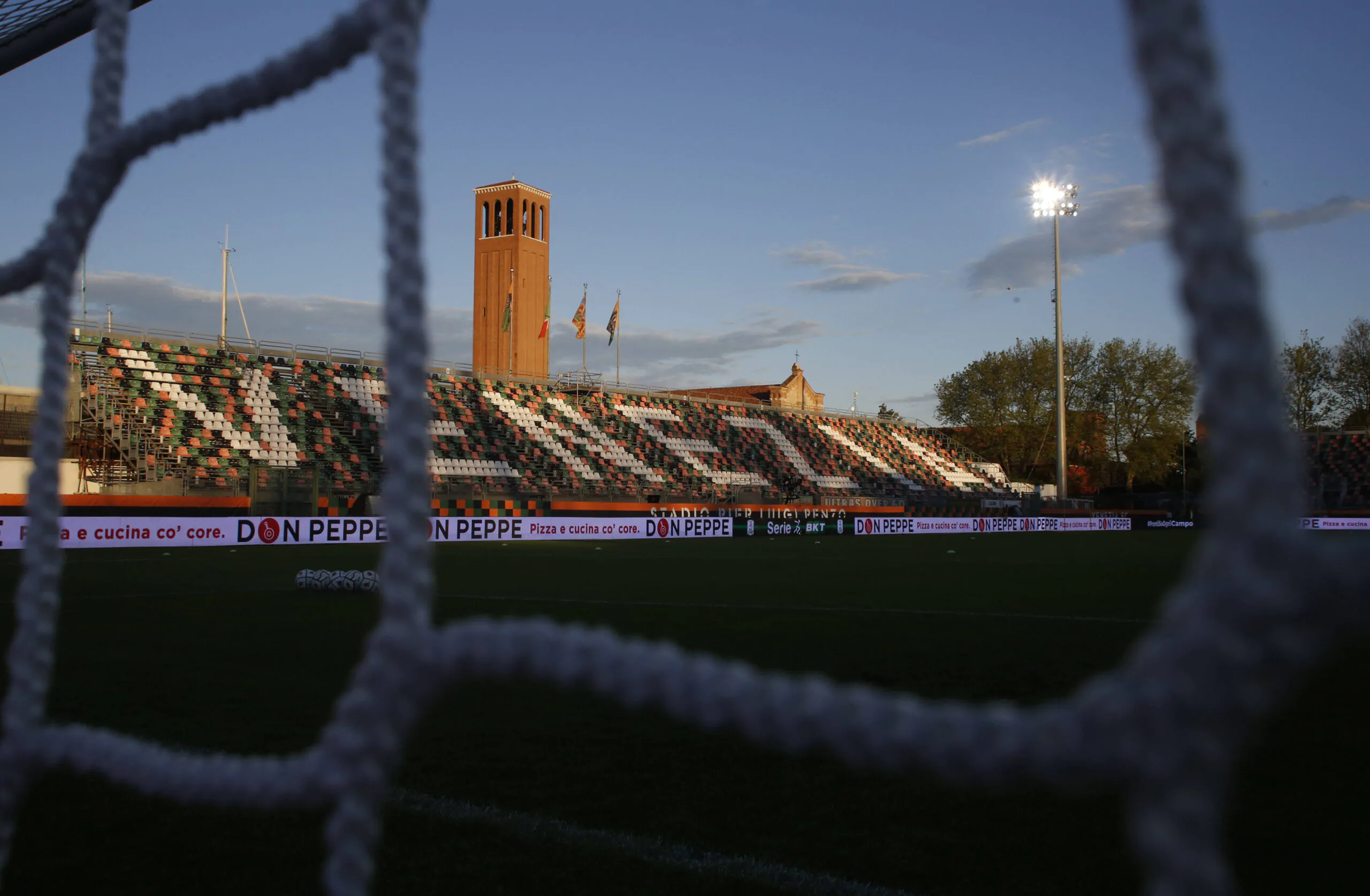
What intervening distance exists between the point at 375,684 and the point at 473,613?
8252 mm

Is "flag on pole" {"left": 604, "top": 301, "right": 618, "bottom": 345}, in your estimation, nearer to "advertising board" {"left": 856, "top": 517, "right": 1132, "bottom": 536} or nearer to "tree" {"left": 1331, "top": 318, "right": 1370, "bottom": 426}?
"advertising board" {"left": 856, "top": 517, "right": 1132, "bottom": 536}

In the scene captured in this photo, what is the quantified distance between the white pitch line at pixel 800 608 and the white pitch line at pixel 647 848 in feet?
20.2

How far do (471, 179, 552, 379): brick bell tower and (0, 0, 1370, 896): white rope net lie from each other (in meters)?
66.2

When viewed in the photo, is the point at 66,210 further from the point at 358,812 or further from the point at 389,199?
the point at 358,812

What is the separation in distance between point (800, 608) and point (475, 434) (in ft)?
80.7

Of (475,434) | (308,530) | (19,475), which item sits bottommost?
(308,530)

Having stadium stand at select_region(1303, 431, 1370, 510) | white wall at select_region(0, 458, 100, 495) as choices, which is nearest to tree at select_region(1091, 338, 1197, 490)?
stadium stand at select_region(1303, 431, 1370, 510)

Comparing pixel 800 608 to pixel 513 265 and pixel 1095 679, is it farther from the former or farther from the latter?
pixel 513 265

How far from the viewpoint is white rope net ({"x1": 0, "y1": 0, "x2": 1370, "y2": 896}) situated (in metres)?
0.71

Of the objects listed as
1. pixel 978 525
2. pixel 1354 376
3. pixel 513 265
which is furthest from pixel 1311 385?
pixel 513 265

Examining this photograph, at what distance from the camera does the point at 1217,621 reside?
0.72 meters

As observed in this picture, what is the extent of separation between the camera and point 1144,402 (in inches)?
2288

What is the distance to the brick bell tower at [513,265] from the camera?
221 ft

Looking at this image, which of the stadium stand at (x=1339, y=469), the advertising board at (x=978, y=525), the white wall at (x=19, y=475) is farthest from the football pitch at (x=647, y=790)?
the stadium stand at (x=1339, y=469)
